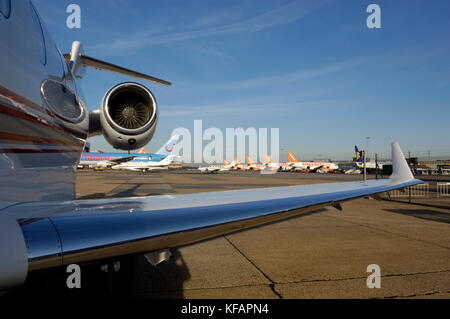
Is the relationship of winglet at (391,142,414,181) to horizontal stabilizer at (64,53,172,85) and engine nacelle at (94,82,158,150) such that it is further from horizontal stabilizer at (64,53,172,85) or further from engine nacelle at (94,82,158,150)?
horizontal stabilizer at (64,53,172,85)

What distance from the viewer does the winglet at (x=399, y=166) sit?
5.64 metres

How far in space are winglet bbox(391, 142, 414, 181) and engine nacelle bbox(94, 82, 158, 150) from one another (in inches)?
184

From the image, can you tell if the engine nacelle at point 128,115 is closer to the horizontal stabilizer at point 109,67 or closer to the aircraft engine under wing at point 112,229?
the horizontal stabilizer at point 109,67

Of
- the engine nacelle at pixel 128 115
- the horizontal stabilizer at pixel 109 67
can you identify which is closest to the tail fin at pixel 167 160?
the horizontal stabilizer at pixel 109 67

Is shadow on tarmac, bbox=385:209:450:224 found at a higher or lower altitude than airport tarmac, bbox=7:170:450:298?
lower

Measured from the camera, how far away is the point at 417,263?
181 inches

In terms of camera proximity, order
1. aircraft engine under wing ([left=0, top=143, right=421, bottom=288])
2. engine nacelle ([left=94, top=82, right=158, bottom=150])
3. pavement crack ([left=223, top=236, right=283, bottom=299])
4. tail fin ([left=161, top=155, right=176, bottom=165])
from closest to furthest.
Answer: aircraft engine under wing ([left=0, top=143, right=421, bottom=288]), pavement crack ([left=223, top=236, right=283, bottom=299]), engine nacelle ([left=94, top=82, right=158, bottom=150]), tail fin ([left=161, top=155, right=176, bottom=165])

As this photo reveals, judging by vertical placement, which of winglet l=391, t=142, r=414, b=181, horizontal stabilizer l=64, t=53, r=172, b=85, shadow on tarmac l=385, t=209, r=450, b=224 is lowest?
shadow on tarmac l=385, t=209, r=450, b=224

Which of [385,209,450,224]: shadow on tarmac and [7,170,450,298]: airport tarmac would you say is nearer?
[7,170,450,298]: airport tarmac

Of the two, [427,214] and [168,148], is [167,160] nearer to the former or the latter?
[168,148]

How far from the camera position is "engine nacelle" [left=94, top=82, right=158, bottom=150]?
4.67 metres

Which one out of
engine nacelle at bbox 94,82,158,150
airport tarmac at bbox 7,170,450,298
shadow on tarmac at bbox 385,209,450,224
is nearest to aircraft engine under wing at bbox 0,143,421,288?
airport tarmac at bbox 7,170,450,298
